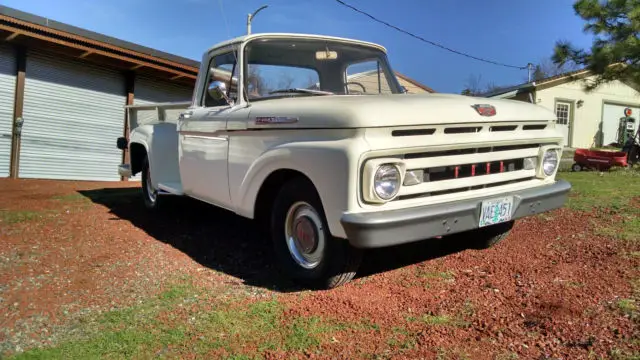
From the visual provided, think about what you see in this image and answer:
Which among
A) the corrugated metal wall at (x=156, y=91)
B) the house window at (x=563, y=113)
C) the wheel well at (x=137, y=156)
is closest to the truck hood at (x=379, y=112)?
the wheel well at (x=137, y=156)

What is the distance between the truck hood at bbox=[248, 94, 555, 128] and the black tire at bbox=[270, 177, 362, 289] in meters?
0.47

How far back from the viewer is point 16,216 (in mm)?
5691

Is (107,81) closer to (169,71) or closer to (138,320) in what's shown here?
(169,71)

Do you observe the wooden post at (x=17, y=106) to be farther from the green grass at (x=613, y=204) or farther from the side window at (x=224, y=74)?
the green grass at (x=613, y=204)

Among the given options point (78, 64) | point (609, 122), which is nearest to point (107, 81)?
point (78, 64)

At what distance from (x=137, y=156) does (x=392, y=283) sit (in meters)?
4.66

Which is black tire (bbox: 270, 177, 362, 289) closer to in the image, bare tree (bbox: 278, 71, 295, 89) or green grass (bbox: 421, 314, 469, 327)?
green grass (bbox: 421, 314, 469, 327)

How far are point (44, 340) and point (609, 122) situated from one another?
25668 millimetres

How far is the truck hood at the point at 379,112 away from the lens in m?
3.06

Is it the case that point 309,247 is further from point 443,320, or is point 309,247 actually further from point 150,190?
point 150,190

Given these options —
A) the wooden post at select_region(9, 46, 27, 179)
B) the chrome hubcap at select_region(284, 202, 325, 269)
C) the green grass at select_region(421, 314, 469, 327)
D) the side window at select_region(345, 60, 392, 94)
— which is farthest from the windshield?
the wooden post at select_region(9, 46, 27, 179)

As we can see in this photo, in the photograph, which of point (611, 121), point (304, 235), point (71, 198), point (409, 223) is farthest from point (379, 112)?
point (611, 121)

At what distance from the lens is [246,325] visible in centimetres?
303

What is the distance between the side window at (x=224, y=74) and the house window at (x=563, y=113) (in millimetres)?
21054
